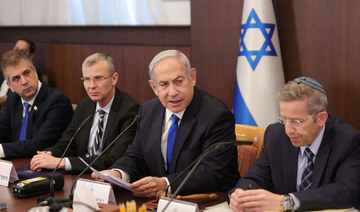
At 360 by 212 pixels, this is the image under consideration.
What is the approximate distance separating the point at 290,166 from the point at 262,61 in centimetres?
179

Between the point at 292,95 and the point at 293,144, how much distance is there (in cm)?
27

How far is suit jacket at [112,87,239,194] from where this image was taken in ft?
10.1

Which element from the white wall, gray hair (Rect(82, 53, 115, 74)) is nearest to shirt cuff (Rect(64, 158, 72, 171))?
gray hair (Rect(82, 53, 115, 74))

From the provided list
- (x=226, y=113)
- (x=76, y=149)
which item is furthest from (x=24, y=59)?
(x=226, y=113)

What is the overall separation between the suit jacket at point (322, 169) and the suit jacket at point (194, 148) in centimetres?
22

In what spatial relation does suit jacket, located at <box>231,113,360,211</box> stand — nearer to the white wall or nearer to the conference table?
the conference table

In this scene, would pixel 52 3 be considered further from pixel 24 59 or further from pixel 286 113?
pixel 286 113

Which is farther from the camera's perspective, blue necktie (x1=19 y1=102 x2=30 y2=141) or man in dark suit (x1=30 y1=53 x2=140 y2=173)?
blue necktie (x1=19 y1=102 x2=30 y2=141)

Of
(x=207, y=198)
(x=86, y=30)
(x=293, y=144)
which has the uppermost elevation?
(x=86, y=30)

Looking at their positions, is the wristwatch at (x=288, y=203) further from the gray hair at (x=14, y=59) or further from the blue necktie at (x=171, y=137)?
the gray hair at (x=14, y=59)

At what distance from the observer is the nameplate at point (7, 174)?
3.32 metres

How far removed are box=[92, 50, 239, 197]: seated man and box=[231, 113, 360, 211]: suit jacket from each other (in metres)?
0.23

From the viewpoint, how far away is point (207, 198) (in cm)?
283

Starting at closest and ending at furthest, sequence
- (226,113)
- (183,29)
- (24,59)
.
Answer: (226,113) < (24,59) < (183,29)
